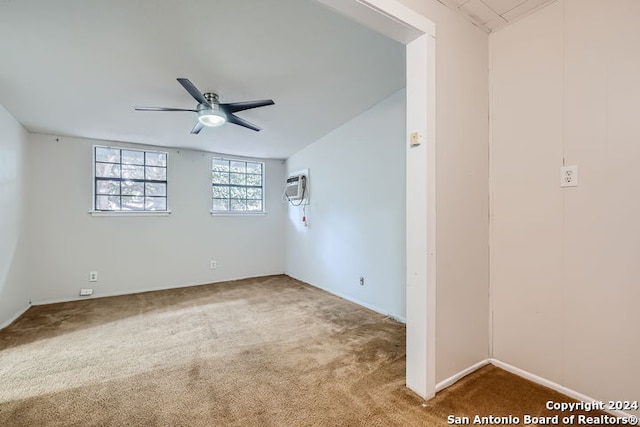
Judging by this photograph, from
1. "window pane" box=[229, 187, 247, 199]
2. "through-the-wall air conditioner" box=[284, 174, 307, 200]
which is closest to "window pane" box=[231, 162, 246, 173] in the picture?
"window pane" box=[229, 187, 247, 199]

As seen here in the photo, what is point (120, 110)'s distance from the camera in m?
3.06

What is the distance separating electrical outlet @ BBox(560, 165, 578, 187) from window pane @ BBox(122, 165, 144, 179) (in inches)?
203

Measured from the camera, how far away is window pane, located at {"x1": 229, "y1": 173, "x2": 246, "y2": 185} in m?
5.20

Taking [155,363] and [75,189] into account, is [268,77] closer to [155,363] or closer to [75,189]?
[155,363]

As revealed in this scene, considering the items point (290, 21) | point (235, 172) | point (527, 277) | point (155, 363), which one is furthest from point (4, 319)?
point (527, 277)

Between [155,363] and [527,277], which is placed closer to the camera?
[527,277]

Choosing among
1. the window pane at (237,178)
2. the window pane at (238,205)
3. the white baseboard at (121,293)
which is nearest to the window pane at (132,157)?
the window pane at (237,178)

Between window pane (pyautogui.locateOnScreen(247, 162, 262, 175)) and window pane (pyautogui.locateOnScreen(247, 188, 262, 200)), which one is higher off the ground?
window pane (pyautogui.locateOnScreen(247, 162, 262, 175))

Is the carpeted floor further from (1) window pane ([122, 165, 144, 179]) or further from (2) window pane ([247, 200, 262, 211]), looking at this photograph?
(2) window pane ([247, 200, 262, 211])

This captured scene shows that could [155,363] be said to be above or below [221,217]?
below

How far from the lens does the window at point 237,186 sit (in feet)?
16.5

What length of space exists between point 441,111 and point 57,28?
8.31 ft

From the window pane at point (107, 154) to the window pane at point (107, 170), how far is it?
8 cm

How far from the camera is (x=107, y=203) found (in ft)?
13.7
